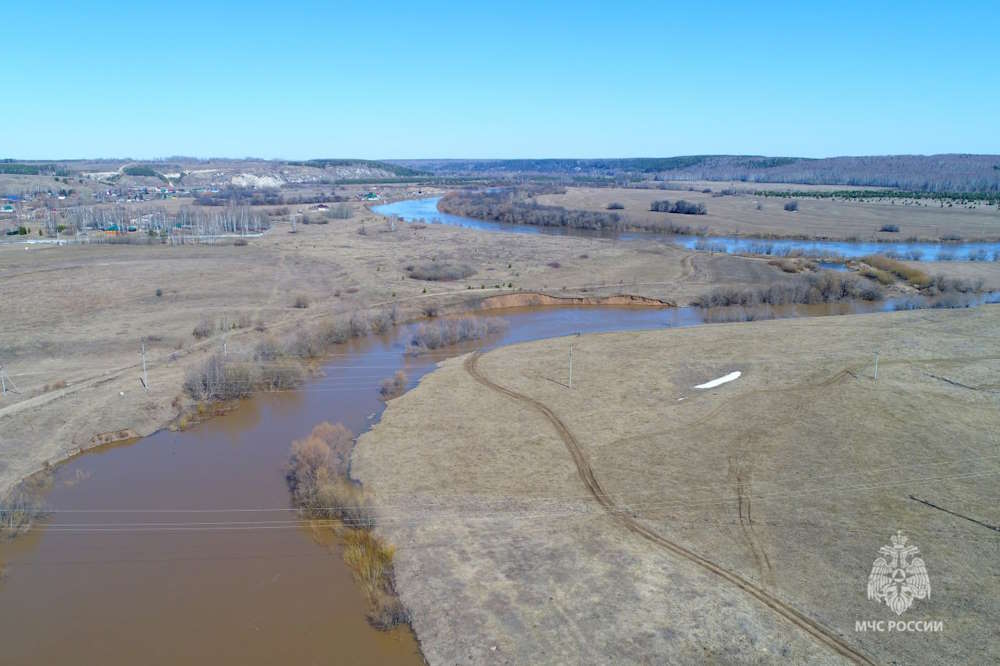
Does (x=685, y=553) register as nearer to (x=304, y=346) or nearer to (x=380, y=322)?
(x=304, y=346)

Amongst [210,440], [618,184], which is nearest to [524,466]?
[210,440]

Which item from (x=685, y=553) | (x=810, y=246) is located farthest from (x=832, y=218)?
(x=685, y=553)

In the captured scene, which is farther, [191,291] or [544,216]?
[544,216]

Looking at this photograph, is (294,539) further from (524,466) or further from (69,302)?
(69,302)

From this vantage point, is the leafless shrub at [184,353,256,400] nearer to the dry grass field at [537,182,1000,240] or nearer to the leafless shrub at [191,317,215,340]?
the leafless shrub at [191,317,215,340]

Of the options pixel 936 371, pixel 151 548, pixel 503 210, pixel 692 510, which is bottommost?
pixel 151 548

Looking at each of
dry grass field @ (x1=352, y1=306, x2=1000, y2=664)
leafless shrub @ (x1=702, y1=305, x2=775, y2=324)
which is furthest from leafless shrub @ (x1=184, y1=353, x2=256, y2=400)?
leafless shrub @ (x1=702, y1=305, x2=775, y2=324)

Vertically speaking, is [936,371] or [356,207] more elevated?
[356,207]
